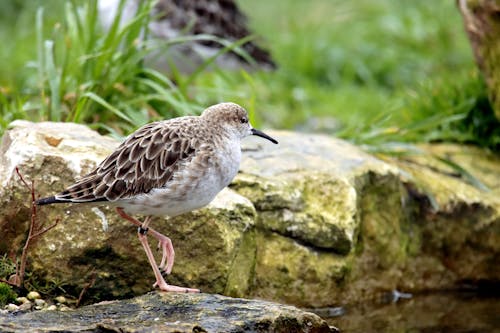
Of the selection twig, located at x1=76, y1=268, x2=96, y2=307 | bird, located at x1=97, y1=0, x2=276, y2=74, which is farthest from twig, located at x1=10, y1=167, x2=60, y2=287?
bird, located at x1=97, y1=0, x2=276, y2=74

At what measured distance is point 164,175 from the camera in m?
5.55

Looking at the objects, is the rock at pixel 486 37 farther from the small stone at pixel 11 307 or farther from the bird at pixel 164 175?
the small stone at pixel 11 307

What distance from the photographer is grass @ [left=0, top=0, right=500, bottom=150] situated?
8039mm

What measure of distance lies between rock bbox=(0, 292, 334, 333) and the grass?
243 centimetres

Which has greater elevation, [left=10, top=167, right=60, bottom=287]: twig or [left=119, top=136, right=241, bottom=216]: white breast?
[left=119, top=136, right=241, bottom=216]: white breast

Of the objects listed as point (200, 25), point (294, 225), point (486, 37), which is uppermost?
point (486, 37)

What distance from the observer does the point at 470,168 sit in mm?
8680

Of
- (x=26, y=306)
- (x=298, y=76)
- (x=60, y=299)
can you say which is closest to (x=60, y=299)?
(x=60, y=299)

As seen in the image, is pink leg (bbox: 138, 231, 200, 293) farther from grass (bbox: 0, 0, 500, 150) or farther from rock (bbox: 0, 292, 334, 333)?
grass (bbox: 0, 0, 500, 150)

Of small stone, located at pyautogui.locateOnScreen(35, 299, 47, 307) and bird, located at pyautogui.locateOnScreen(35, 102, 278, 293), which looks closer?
bird, located at pyautogui.locateOnScreen(35, 102, 278, 293)

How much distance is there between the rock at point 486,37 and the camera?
27.9 ft

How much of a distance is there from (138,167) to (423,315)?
285cm

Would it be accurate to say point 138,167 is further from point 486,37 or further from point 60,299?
point 486,37

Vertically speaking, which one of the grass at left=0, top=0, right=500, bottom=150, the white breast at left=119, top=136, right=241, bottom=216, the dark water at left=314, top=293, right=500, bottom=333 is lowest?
the dark water at left=314, top=293, right=500, bottom=333
